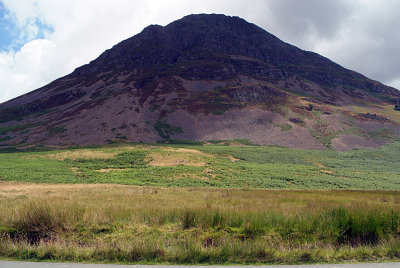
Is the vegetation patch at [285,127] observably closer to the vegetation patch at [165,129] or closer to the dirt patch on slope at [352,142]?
the dirt patch on slope at [352,142]

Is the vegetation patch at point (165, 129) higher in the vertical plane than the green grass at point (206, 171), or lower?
higher

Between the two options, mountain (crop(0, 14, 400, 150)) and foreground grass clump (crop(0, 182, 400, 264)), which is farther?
mountain (crop(0, 14, 400, 150))

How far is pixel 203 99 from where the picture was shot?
8975cm

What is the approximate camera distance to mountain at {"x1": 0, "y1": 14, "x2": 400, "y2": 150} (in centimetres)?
6981

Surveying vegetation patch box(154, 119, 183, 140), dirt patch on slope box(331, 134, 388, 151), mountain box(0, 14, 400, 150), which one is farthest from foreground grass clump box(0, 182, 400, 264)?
dirt patch on slope box(331, 134, 388, 151)

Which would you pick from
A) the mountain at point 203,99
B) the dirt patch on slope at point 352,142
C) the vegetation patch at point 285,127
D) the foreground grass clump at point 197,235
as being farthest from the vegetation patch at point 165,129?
the foreground grass clump at point 197,235

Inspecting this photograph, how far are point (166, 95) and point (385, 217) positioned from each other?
8834cm

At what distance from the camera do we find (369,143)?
212 ft

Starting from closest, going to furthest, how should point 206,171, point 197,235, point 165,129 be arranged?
point 197,235 → point 206,171 → point 165,129

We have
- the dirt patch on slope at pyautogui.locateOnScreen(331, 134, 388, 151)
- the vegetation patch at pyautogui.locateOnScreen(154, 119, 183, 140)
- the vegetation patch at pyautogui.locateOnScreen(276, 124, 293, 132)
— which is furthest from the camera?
the vegetation patch at pyautogui.locateOnScreen(276, 124, 293, 132)

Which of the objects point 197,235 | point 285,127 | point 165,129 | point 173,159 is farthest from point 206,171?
point 285,127

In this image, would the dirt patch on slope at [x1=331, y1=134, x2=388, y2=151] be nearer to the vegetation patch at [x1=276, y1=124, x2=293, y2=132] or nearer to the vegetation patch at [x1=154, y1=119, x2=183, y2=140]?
the vegetation patch at [x1=276, y1=124, x2=293, y2=132]

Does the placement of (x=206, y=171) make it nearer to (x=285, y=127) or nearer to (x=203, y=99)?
(x=285, y=127)

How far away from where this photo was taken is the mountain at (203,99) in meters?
69.8
